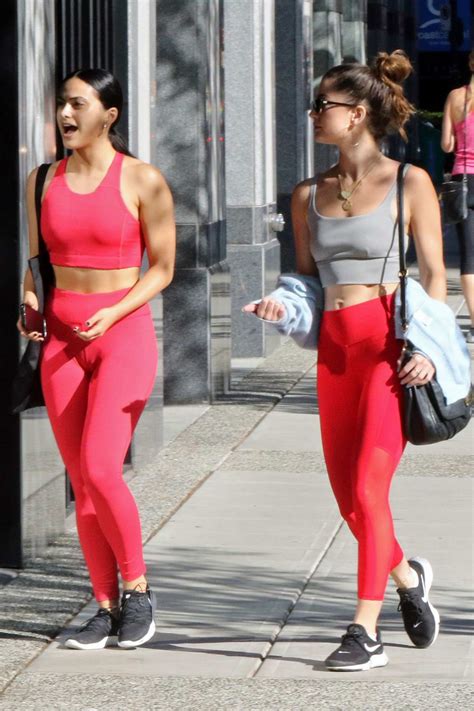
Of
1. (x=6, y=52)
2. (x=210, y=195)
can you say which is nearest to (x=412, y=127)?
(x=210, y=195)

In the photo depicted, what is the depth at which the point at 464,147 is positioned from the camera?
39.3ft

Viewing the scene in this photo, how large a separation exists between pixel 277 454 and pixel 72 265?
3718mm

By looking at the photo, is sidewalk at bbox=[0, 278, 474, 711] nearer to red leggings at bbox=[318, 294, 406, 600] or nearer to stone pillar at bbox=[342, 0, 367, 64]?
red leggings at bbox=[318, 294, 406, 600]

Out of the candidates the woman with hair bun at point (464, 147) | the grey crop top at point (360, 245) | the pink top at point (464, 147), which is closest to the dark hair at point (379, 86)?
the grey crop top at point (360, 245)

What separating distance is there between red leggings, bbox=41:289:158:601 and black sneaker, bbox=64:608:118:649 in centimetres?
13

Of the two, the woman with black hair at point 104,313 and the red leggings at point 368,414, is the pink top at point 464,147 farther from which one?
the red leggings at point 368,414

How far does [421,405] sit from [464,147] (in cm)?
706

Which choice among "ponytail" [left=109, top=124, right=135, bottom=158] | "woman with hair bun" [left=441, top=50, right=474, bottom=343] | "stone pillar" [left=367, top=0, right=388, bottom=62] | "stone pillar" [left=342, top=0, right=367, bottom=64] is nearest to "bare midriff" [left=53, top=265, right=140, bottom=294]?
"ponytail" [left=109, top=124, right=135, bottom=158]

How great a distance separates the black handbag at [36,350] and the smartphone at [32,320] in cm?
3

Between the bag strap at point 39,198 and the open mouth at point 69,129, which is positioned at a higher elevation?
the open mouth at point 69,129

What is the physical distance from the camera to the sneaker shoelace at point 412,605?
18.0 ft

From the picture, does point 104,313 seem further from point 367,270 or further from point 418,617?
point 418,617

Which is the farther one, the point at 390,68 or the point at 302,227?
the point at 302,227

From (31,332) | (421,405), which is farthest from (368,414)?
(31,332)
